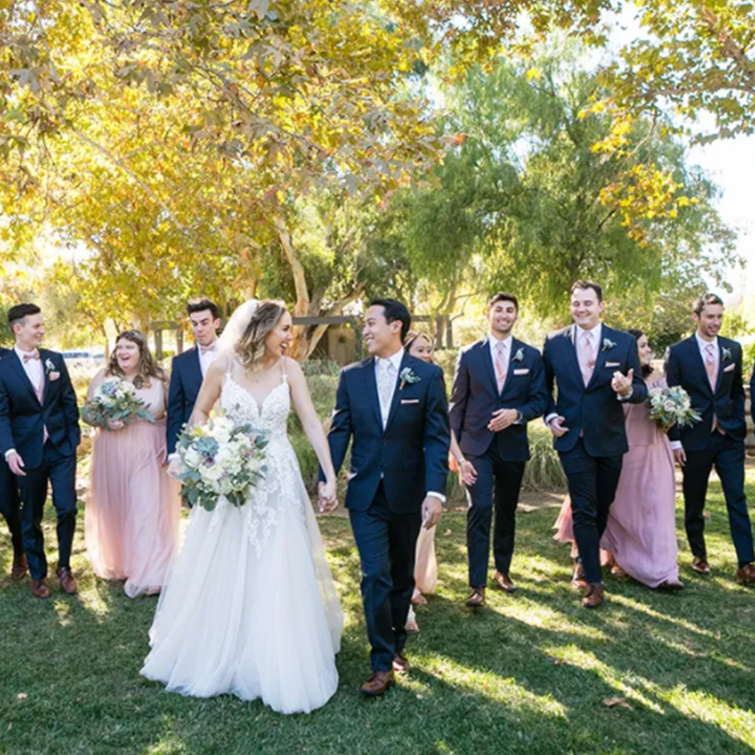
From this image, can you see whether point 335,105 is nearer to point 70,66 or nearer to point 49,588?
point 49,588

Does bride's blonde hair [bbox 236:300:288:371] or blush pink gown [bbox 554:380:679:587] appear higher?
bride's blonde hair [bbox 236:300:288:371]

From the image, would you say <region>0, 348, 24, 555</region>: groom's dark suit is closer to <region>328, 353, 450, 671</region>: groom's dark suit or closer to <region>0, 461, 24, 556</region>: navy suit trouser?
<region>0, 461, 24, 556</region>: navy suit trouser

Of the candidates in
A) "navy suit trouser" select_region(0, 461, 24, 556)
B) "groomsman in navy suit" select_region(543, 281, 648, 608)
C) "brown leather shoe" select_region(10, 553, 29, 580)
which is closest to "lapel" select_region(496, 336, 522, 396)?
"groomsman in navy suit" select_region(543, 281, 648, 608)

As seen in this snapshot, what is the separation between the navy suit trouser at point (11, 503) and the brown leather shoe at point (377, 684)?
3997mm

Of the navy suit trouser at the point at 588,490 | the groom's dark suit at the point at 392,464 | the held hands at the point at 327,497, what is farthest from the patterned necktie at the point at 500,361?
the held hands at the point at 327,497

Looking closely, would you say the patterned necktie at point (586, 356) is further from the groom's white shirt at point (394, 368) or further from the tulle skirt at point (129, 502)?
the tulle skirt at point (129, 502)

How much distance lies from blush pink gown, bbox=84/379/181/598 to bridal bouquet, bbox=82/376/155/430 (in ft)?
0.56

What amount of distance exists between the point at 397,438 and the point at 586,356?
224cm

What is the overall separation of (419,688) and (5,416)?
4.12 m

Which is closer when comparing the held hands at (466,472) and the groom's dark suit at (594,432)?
the held hands at (466,472)

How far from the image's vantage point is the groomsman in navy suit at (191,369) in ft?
22.0

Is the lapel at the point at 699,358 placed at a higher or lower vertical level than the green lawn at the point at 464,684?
higher

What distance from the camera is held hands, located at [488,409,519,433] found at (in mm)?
6074

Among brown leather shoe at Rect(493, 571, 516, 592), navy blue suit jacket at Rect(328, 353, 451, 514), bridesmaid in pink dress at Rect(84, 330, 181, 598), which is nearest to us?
navy blue suit jacket at Rect(328, 353, 451, 514)
